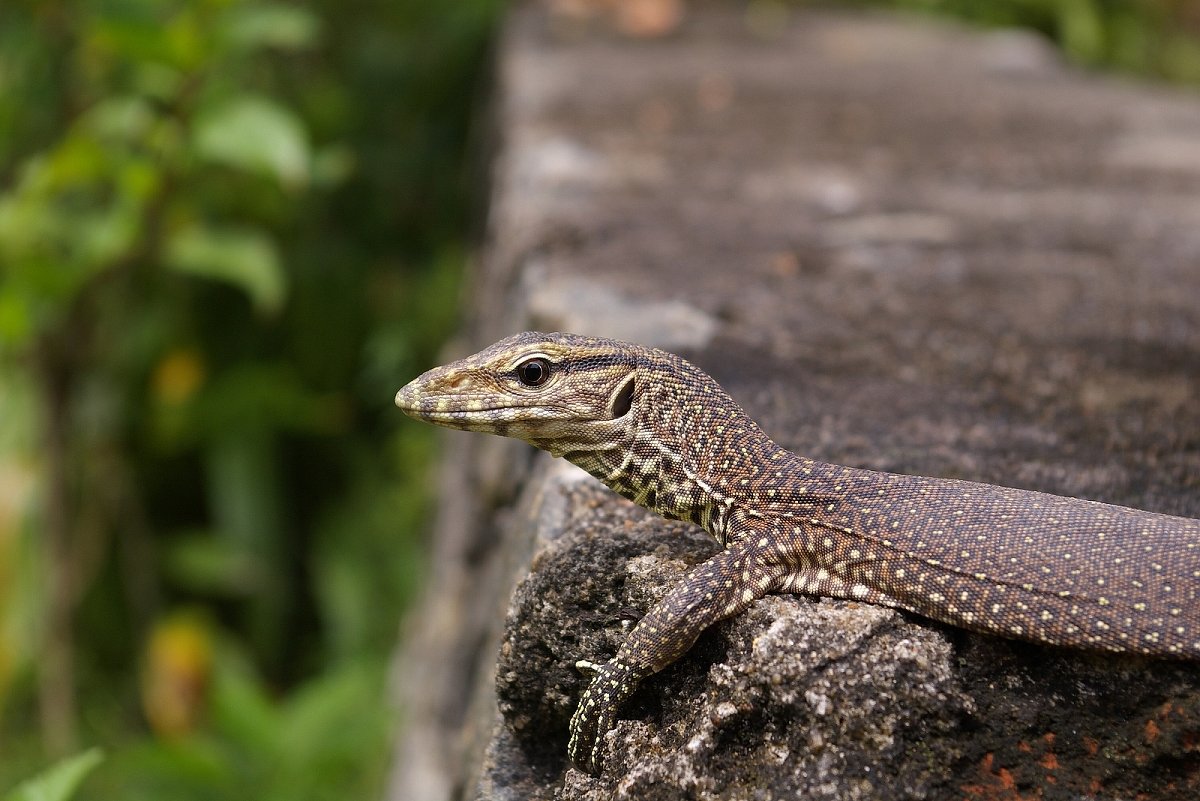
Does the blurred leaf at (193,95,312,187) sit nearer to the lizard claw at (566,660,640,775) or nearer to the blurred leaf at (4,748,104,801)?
the blurred leaf at (4,748,104,801)

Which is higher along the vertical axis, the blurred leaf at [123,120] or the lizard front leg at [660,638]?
the blurred leaf at [123,120]

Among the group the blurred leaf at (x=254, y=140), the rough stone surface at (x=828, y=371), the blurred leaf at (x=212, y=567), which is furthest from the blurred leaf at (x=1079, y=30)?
the blurred leaf at (x=212, y=567)

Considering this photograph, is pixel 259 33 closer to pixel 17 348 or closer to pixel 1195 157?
pixel 17 348

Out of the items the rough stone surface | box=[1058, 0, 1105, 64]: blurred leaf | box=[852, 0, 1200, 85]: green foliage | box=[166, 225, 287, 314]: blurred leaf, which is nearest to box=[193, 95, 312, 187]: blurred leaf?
box=[166, 225, 287, 314]: blurred leaf

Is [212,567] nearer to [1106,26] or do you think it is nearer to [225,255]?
[225,255]

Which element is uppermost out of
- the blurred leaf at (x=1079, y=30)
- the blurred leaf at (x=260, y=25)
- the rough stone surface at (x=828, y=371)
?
the blurred leaf at (x=1079, y=30)

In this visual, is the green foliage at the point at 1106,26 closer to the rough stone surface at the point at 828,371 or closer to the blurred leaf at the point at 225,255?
the rough stone surface at the point at 828,371

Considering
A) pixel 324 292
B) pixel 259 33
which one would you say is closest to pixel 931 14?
pixel 324 292
